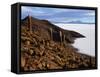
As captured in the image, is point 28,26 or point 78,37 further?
point 78,37

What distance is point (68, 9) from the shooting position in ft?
7.61

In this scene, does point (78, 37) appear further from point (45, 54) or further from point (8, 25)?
point (8, 25)

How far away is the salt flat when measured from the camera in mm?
2367

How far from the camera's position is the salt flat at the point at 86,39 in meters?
2.37

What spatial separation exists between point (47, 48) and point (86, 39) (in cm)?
37

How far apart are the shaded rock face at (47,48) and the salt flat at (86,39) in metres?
0.03

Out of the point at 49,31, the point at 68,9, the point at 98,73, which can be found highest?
the point at 68,9

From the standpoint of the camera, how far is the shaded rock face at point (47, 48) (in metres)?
2.17

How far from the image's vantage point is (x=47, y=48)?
224cm

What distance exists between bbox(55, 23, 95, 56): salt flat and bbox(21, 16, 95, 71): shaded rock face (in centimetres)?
3

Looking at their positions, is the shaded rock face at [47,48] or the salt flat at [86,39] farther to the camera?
the salt flat at [86,39]

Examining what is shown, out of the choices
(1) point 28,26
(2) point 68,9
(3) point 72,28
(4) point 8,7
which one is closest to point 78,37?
(3) point 72,28

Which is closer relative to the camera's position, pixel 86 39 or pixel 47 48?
pixel 47 48

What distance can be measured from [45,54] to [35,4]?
15.6 inches
